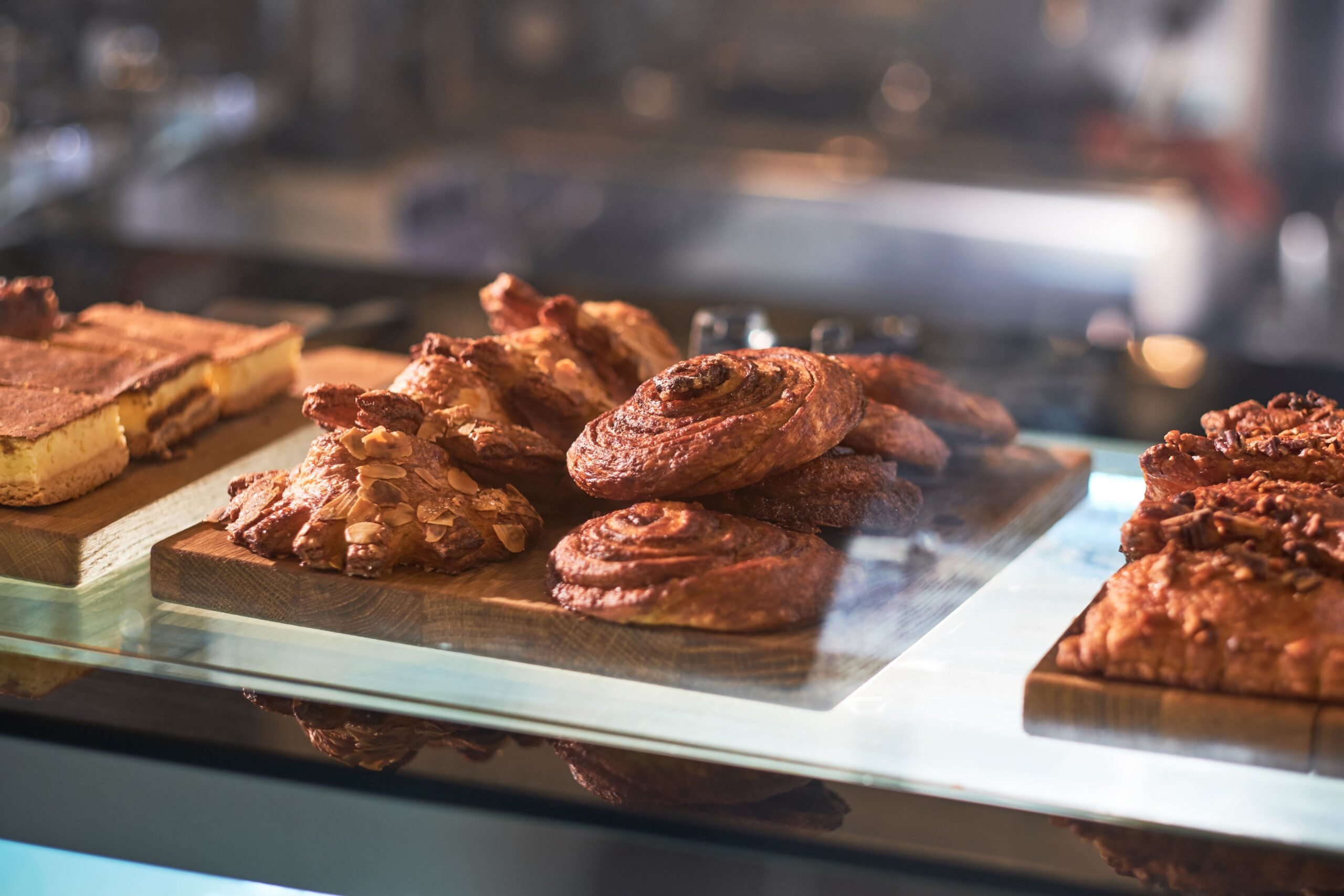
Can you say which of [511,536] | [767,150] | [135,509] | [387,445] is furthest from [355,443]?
[767,150]

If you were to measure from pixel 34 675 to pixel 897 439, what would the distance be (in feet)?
2.83

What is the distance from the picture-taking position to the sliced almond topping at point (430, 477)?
1341 millimetres

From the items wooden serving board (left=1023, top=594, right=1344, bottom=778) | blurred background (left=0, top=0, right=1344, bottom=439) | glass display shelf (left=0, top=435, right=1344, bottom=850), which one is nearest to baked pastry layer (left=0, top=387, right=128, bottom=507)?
glass display shelf (left=0, top=435, right=1344, bottom=850)

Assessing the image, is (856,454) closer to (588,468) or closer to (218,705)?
(588,468)

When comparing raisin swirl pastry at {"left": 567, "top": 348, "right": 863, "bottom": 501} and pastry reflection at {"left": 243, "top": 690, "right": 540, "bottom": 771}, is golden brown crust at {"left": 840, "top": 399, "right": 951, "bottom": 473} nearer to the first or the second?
raisin swirl pastry at {"left": 567, "top": 348, "right": 863, "bottom": 501}

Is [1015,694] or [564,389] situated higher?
[564,389]

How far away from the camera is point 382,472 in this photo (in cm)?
132

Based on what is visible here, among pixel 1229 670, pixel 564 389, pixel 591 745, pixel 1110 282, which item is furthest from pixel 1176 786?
pixel 1110 282

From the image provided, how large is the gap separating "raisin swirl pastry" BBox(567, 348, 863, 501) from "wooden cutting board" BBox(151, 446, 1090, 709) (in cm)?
12

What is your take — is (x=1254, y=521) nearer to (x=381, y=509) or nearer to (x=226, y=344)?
(x=381, y=509)

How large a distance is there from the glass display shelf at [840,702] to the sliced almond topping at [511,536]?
144mm

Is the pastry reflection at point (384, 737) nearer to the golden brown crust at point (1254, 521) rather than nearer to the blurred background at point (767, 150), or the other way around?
the golden brown crust at point (1254, 521)

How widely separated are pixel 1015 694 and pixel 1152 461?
1.09 feet

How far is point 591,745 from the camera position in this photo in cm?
109
